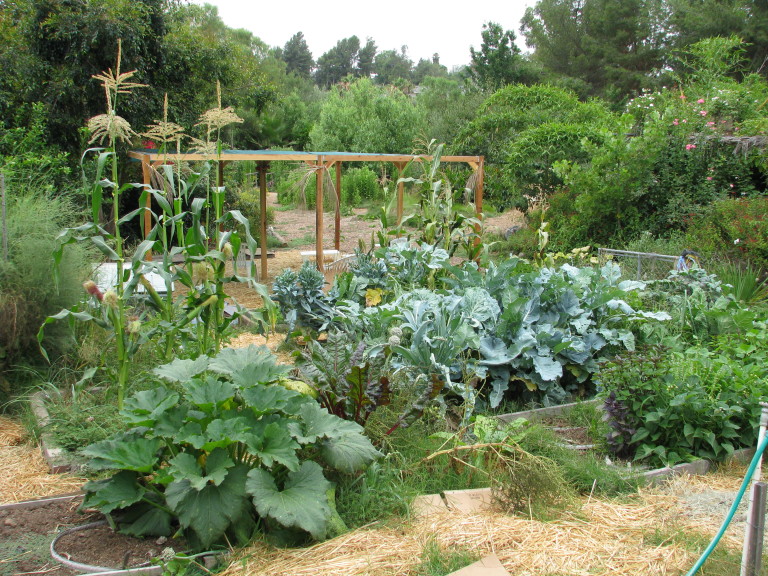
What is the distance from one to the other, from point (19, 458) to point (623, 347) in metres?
3.93

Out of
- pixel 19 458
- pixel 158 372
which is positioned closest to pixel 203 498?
pixel 158 372

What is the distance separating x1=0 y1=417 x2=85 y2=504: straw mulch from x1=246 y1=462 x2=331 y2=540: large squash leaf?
123 centimetres

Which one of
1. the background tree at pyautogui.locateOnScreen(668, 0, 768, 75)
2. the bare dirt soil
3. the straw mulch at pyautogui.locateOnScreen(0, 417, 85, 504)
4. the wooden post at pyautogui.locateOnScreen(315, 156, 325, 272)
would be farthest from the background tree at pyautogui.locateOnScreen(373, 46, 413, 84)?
the straw mulch at pyautogui.locateOnScreen(0, 417, 85, 504)

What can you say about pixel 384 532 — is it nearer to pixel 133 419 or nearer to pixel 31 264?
pixel 133 419

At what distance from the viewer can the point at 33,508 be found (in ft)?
8.79

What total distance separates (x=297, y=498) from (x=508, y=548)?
833mm

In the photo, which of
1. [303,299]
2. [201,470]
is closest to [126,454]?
[201,470]

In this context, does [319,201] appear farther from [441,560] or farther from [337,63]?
[337,63]

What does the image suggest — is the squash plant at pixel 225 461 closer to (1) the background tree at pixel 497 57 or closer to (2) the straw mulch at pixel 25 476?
(2) the straw mulch at pixel 25 476

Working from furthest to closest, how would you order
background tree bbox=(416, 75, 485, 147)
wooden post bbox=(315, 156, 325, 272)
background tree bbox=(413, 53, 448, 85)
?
background tree bbox=(413, 53, 448, 85), background tree bbox=(416, 75, 485, 147), wooden post bbox=(315, 156, 325, 272)

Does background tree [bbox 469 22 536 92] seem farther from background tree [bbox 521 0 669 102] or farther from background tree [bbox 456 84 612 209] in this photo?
background tree [bbox 456 84 612 209]

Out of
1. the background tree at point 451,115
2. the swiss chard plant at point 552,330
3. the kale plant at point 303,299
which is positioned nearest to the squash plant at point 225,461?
the swiss chard plant at point 552,330

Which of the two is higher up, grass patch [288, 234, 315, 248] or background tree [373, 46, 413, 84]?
background tree [373, 46, 413, 84]

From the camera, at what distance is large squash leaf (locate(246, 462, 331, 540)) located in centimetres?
222
